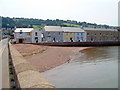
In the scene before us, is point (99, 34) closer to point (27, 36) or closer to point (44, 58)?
point (27, 36)

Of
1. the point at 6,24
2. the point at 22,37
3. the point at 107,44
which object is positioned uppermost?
the point at 6,24

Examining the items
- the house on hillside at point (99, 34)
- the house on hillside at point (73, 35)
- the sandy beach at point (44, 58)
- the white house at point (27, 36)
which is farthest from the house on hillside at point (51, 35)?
the sandy beach at point (44, 58)

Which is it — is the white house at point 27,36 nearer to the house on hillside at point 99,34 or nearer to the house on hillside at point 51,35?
the house on hillside at point 51,35

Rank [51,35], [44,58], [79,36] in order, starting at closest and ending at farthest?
1. [44,58]
2. [51,35]
3. [79,36]

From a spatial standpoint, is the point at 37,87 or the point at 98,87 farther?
the point at 98,87

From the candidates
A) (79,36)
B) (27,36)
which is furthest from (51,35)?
(79,36)

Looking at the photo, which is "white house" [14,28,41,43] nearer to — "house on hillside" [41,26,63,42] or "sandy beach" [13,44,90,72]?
"house on hillside" [41,26,63,42]

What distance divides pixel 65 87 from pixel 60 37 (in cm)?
4873

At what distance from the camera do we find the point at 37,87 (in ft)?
10.5

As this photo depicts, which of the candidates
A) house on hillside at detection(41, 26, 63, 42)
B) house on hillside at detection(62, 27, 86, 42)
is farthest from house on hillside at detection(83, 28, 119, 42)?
house on hillside at detection(41, 26, 63, 42)

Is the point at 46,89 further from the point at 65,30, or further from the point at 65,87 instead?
the point at 65,30

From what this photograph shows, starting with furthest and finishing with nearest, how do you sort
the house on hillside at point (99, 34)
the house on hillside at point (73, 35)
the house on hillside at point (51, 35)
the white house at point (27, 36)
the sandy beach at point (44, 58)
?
1. the house on hillside at point (99, 34)
2. the house on hillside at point (73, 35)
3. the house on hillside at point (51, 35)
4. the white house at point (27, 36)
5. the sandy beach at point (44, 58)

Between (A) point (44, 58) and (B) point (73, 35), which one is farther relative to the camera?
→ (B) point (73, 35)

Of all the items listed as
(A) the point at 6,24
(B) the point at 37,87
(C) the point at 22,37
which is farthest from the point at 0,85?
(A) the point at 6,24
